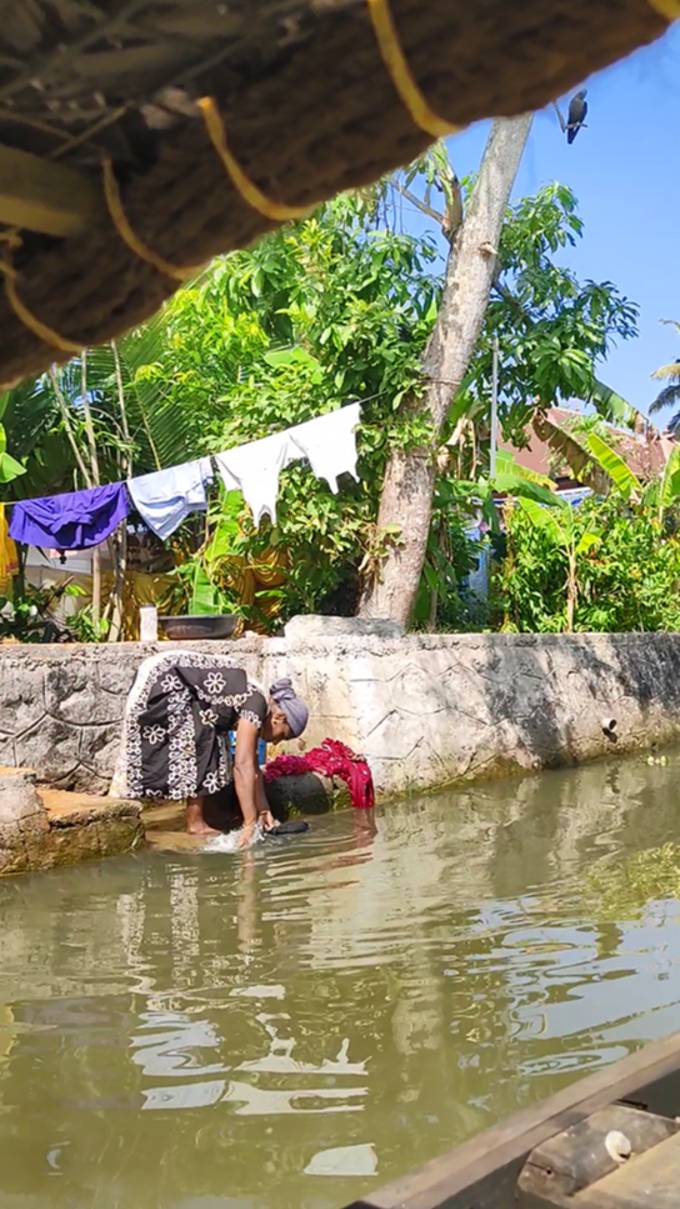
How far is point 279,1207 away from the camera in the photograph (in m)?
3.22

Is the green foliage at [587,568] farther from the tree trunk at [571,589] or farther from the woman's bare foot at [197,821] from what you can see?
the woman's bare foot at [197,821]

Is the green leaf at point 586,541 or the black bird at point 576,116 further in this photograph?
the green leaf at point 586,541

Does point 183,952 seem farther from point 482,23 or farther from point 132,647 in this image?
point 482,23

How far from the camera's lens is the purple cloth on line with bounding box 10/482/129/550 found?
36.8 ft

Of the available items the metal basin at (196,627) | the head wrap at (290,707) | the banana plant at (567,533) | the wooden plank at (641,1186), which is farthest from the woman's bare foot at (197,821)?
the banana plant at (567,533)

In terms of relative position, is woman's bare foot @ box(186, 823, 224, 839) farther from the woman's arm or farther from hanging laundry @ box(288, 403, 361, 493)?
hanging laundry @ box(288, 403, 361, 493)

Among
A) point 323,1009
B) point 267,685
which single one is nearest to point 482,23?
point 323,1009

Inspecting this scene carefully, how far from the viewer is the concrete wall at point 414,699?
892cm

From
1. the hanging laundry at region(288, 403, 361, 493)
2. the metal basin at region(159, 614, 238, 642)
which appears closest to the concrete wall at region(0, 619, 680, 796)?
the metal basin at region(159, 614, 238, 642)

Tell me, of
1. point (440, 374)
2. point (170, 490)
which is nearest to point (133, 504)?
point (170, 490)

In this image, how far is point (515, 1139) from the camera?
2557 millimetres

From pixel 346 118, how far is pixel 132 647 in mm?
8323

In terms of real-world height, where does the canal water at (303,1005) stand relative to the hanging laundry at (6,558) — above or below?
below

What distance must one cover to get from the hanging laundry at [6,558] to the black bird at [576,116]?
34.8 feet
